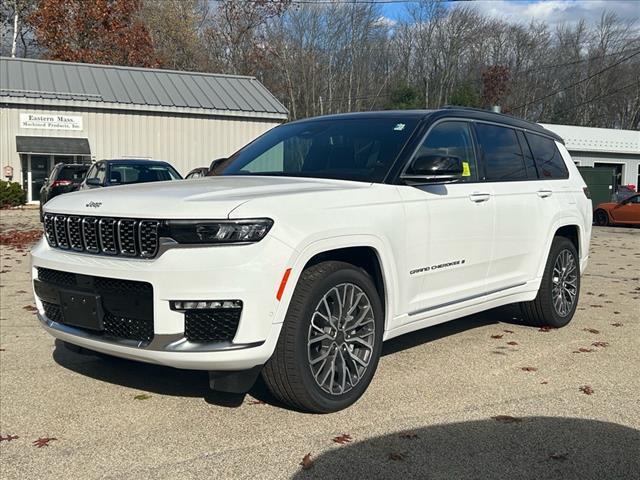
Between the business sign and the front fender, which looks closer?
the front fender

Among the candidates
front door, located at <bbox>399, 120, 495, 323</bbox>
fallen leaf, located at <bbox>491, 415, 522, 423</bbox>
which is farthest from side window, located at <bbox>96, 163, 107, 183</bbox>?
fallen leaf, located at <bbox>491, 415, 522, 423</bbox>

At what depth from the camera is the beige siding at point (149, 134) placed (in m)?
28.0

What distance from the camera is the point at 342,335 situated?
4.17 m

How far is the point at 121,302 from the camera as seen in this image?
378 centimetres

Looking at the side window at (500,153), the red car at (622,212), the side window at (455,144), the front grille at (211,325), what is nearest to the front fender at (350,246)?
the front grille at (211,325)

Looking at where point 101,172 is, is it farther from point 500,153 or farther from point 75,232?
point 75,232

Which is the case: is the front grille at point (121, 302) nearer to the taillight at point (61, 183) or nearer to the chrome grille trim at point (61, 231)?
the chrome grille trim at point (61, 231)

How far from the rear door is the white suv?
0.02 m

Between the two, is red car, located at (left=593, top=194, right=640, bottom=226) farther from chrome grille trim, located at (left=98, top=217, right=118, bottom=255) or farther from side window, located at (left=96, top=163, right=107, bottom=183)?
chrome grille trim, located at (left=98, top=217, right=118, bottom=255)

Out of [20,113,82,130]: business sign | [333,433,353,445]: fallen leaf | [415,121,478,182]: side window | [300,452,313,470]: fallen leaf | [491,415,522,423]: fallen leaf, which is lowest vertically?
[300,452,313,470]: fallen leaf

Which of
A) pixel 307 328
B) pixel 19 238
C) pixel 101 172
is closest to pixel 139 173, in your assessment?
pixel 101 172

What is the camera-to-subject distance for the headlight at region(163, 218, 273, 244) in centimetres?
356

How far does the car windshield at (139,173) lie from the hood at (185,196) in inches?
389

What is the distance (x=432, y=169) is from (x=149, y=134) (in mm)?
26344
